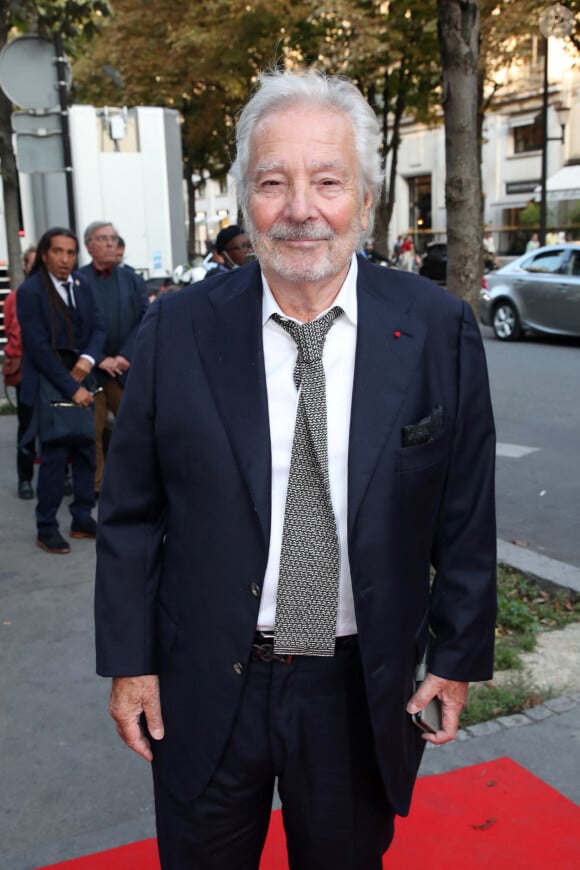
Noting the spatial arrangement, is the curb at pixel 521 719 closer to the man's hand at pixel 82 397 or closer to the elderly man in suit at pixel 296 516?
the elderly man in suit at pixel 296 516

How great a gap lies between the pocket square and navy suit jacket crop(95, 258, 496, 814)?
0.05 feet

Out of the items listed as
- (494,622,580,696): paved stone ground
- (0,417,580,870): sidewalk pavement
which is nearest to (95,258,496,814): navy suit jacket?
(0,417,580,870): sidewalk pavement

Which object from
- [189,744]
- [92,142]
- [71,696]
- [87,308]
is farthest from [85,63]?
[189,744]

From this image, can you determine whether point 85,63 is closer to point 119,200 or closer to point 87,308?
point 119,200

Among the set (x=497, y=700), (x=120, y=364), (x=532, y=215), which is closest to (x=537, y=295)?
(x=120, y=364)

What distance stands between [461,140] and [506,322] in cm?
1100

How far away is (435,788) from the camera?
3064mm

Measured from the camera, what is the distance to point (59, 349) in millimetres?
5738

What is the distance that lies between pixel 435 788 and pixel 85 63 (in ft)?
90.8

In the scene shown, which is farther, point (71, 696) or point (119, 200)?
point (119, 200)

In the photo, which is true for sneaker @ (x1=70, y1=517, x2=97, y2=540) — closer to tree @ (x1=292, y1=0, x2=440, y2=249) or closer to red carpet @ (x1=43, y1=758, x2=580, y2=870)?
red carpet @ (x1=43, y1=758, x2=580, y2=870)

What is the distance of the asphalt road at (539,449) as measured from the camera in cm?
584

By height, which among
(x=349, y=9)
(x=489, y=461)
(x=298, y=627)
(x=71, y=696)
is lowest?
(x=71, y=696)

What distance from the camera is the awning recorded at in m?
36.7
